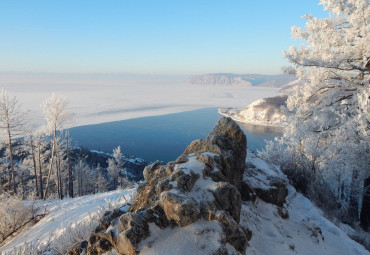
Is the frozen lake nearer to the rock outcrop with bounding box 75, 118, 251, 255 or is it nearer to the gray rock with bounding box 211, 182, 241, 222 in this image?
the rock outcrop with bounding box 75, 118, 251, 255

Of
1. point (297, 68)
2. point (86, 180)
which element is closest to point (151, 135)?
point (86, 180)

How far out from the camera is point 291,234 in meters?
5.14

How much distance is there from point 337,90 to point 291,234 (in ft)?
24.4

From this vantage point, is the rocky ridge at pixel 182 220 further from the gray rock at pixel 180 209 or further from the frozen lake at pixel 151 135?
the frozen lake at pixel 151 135

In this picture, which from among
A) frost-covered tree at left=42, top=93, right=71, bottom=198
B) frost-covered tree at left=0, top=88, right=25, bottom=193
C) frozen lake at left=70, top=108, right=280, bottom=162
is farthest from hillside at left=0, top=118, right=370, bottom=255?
frozen lake at left=70, top=108, right=280, bottom=162

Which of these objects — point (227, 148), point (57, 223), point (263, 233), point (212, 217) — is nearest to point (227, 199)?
point (212, 217)

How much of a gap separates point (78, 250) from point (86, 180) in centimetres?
4188

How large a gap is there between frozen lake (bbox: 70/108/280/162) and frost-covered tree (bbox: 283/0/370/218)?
45521mm

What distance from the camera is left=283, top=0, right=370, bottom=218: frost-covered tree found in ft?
27.8

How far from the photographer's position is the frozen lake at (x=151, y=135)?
2477 inches

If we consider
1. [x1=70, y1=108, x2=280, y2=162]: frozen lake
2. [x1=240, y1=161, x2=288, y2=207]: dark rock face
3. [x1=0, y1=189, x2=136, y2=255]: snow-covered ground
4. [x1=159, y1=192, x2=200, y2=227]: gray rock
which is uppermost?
[x1=159, y1=192, x2=200, y2=227]: gray rock

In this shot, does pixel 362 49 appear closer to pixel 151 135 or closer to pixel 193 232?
pixel 193 232

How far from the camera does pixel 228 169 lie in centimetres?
514

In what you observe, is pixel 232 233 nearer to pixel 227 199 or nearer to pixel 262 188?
pixel 227 199
